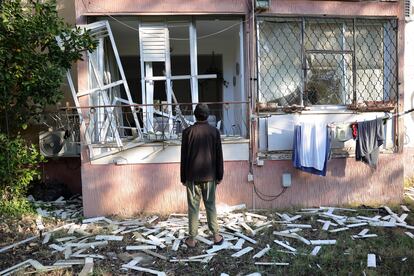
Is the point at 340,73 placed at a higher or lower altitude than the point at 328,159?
higher

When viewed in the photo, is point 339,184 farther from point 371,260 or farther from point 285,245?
point 371,260

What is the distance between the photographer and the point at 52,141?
7773 mm

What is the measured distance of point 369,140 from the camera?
23.4 ft

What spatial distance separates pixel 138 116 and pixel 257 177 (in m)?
2.43

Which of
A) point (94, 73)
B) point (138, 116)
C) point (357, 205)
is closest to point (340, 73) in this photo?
point (357, 205)

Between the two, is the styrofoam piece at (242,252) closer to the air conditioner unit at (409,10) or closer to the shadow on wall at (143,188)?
the shadow on wall at (143,188)

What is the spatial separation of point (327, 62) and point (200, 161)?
12.0 feet

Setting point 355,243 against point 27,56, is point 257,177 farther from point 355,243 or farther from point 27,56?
point 27,56

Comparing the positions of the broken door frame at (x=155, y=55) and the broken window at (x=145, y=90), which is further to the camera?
the broken door frame at (x=155, y=55)

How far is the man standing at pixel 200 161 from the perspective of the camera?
209 inches

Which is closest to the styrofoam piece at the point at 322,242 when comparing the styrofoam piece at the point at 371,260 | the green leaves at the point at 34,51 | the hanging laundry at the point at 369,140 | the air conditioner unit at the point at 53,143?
the styrofoam piece at the point at 371,260

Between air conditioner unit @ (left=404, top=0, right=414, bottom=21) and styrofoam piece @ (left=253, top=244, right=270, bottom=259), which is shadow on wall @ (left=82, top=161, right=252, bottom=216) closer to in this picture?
styrofoam piece @ (left=253, top=244, right=270, bottom=259)

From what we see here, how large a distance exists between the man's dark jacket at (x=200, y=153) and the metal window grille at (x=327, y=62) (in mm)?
2248

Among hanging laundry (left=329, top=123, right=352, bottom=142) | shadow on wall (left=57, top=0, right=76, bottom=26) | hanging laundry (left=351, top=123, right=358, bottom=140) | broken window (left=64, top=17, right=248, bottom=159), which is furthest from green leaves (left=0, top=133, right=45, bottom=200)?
hanging laundry (left=351, top=123, right=358, bottom=140)
